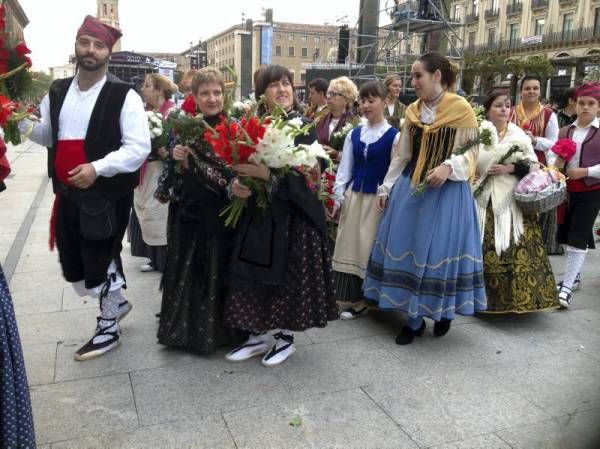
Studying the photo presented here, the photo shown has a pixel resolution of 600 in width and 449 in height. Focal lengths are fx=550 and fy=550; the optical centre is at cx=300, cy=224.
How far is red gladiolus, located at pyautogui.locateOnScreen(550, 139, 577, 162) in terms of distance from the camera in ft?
14.4

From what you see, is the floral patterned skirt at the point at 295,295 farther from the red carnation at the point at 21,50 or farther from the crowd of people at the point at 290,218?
the red carnation at the point at 21,50

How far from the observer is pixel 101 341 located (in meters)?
3.36

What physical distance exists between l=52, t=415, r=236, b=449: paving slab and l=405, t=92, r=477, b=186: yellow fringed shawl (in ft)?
6.37

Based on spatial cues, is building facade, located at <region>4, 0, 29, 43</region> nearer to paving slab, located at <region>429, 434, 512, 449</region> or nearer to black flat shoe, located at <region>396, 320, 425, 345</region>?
paving slab, located at <region>429, 434, 512, 449</region>

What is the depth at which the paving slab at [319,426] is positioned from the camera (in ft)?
8.14

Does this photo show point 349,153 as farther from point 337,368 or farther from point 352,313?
point 337,368

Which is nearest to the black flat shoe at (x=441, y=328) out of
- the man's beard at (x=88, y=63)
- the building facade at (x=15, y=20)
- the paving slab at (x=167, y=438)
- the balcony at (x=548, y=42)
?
the paving slab at (x=167, y=438)

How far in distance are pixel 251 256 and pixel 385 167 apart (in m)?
1.40

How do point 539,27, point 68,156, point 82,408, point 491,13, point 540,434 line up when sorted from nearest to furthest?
point 540,434 → point 82,408 → point 68,156 → point 539,27 → point 491,13

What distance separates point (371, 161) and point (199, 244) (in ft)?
4.71

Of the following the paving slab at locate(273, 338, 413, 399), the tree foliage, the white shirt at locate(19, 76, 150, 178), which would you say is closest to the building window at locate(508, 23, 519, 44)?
the tree foliage

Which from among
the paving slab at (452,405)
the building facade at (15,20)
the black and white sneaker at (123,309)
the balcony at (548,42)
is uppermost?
the balcony at (548,42)

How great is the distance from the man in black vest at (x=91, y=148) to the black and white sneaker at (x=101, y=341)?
0.01m

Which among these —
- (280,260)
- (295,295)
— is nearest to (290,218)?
(280,260)
